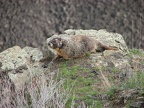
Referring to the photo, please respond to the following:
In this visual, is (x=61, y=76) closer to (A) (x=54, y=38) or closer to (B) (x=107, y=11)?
(A) (x=54, y=38)

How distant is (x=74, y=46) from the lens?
10.5 metres

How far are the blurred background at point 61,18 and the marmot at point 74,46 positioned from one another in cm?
265

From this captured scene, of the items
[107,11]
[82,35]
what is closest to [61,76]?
[82,35]

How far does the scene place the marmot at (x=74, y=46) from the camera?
1027 centimetres

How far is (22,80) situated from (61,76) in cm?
62

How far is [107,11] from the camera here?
562 inches

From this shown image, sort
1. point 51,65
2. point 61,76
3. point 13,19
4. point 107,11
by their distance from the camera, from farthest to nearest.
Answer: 1. point 107,11
2. point 13,19
3. point 51,65
4. point 61,76

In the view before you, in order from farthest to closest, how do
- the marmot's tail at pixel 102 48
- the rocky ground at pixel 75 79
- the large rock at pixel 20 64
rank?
the marmot's tail at pixel 102 48
the large rock at pixel 20 64
the rocky ground at pixel 75 79

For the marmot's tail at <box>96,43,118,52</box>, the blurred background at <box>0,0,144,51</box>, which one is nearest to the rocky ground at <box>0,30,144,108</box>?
the marmot's tail at <box>96,43,118,52</box>

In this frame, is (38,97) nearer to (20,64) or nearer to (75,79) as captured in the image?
(75,79)

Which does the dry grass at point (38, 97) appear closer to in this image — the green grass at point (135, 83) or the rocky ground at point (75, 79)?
the rocky ground at point (75, 79)

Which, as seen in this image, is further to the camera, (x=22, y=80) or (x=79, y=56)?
(x=79, y=56)

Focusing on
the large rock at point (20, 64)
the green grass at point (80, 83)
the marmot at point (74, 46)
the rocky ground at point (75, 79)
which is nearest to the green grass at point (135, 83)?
the rocky ground at point (75, 79)

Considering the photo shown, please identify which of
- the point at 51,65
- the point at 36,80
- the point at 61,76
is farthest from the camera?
the point at 51,65
